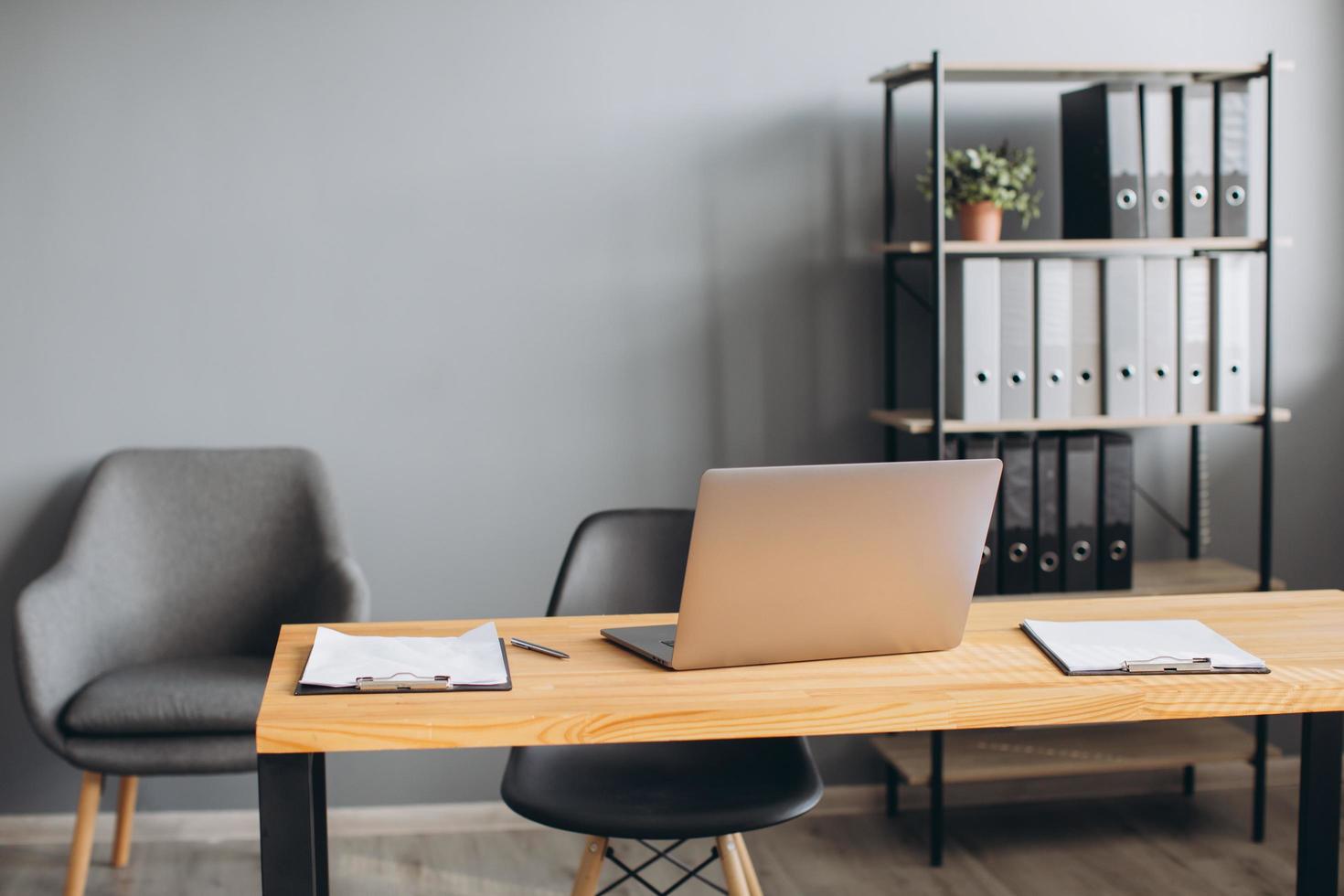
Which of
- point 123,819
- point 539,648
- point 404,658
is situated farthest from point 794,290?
point 123,819

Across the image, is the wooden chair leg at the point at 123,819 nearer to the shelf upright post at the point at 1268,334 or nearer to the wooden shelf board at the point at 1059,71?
the wooden shelf board at the point at 1059,71

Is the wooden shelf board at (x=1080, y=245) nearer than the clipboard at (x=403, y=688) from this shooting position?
No

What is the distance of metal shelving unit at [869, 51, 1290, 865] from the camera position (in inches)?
109

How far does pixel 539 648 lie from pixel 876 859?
1.49 meters

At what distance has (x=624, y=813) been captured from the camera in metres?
1.86

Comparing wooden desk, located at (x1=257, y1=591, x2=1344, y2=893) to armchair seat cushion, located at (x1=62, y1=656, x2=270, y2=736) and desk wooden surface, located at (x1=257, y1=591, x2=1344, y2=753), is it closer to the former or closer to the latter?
desk wooden surface, located at (x1=257, y1=591, x2=1344, y2=753)

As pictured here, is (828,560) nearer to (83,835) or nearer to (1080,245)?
(1080,245)

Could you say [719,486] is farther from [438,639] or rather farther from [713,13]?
[713,13]

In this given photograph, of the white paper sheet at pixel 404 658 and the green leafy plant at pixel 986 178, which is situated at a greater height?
the green leafy plant at pixel 986 178

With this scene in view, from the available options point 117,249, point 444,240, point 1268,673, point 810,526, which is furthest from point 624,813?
point 117,249

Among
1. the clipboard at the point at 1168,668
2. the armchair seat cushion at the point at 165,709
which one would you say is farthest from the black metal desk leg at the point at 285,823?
the armchair seat cushion at the point at 165,709

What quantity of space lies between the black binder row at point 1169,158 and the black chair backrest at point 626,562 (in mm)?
1252

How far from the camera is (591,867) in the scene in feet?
6.57

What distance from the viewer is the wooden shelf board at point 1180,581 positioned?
116 inches
